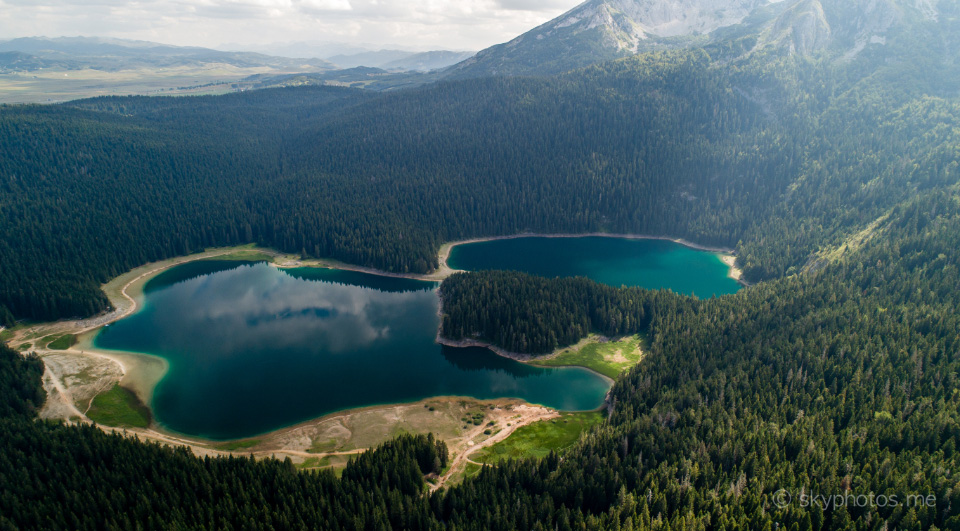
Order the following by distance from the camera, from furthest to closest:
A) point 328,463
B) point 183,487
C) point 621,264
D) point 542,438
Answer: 1. point 621,264
2. point 542,438
3. point 328,463
4. point 183,487

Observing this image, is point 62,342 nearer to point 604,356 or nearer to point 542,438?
point 542,438

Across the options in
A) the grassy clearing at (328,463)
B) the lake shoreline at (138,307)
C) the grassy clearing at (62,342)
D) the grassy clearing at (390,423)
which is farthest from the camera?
the grassy clearing at (62,342)

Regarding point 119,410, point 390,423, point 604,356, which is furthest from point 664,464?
point 119,410

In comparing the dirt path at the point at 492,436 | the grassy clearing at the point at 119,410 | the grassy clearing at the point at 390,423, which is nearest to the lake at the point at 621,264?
the dirt path at the point at 492,436

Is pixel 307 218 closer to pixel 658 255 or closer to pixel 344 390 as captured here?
pixel 344 390

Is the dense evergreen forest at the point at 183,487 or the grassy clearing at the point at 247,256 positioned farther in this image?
the grassy clearing at the point at 247,256

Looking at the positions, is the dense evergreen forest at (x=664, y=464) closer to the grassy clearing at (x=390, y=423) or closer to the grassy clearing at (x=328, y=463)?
the grassy clearing at (x=328, y=463)
